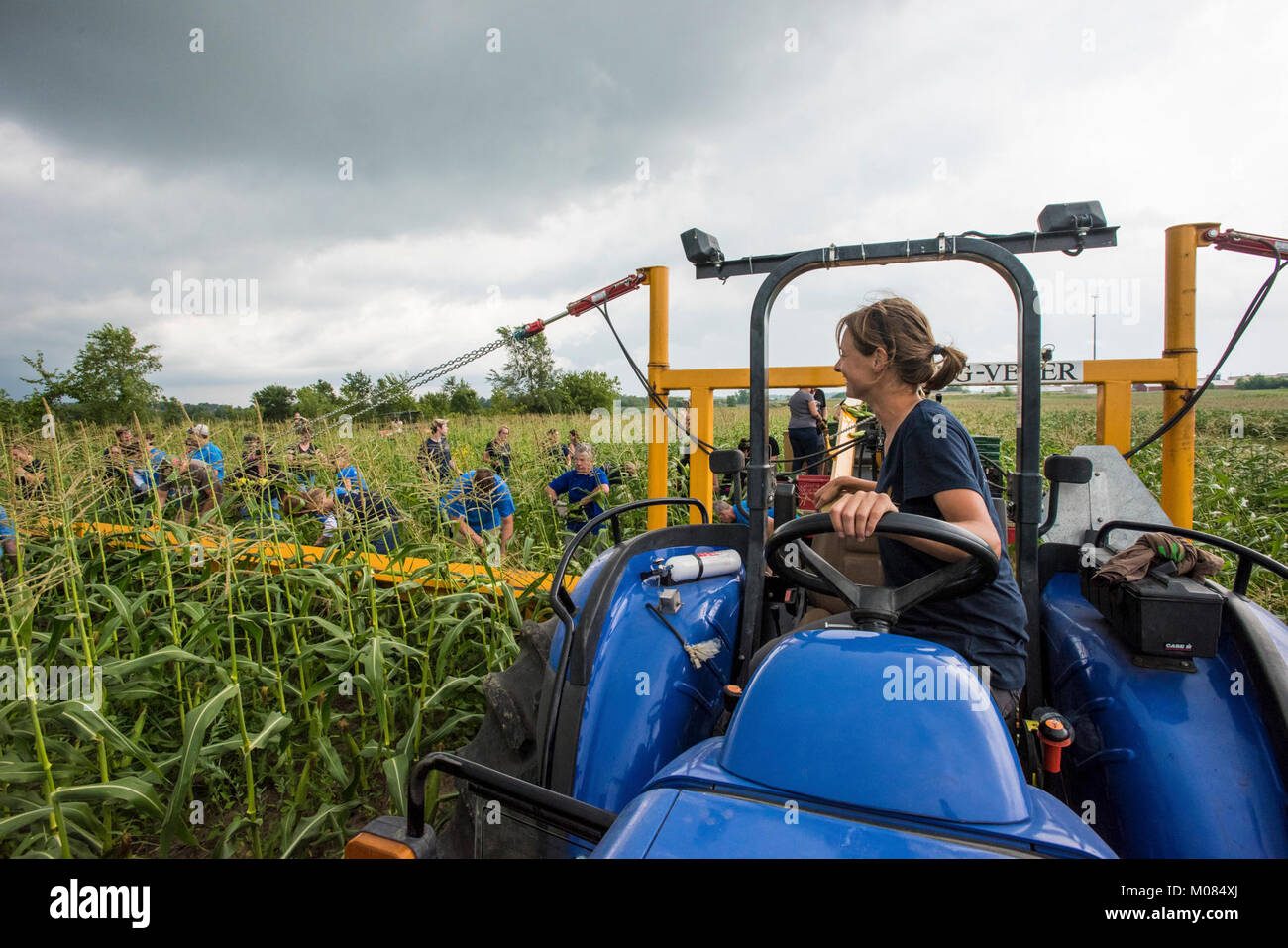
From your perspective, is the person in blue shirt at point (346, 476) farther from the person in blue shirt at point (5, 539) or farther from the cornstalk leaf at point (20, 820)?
the cornstalk leaf at point (20, 820)

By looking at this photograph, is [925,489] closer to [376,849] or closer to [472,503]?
[376,849]

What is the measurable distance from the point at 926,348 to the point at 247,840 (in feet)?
9.16

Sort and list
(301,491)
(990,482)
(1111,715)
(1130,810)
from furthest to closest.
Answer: (301,491), (990,482), (1111,715), (1130,810)

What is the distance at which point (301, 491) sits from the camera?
347 centimetres

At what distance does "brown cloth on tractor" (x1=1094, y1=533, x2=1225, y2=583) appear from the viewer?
164cm

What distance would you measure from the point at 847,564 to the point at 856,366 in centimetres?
79

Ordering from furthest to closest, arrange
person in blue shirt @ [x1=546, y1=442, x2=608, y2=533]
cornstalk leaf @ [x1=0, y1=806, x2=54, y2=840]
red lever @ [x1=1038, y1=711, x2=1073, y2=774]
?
person in blue shirt @ [x1=546, y1=442, x2=608, y2=533], cornstalk leaf @ [x1=0, y1=806, x2=54, y2=840], red lever @ [x1=1038, y1=711, x2=1073, y2=774]

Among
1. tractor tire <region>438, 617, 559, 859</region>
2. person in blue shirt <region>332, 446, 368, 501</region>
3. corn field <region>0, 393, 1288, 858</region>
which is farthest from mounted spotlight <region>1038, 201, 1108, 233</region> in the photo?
person in blue shirt <region>332, 446, 368, 501</region>

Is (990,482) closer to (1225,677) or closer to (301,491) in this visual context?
(1225,677)

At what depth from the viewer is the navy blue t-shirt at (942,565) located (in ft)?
5.15

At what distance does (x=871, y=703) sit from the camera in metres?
1.06
